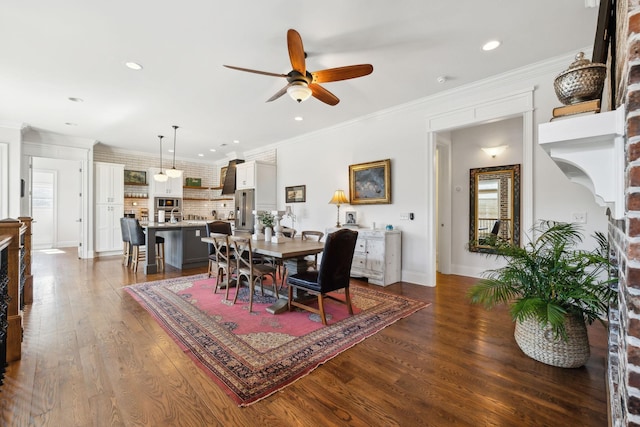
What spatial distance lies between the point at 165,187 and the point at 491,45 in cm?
811

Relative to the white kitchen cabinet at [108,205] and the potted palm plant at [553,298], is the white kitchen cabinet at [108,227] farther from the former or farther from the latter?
the potted palm plant at [553,298]

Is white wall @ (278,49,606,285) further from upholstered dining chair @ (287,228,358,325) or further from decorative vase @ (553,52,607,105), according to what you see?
decorative vase @ (553,52,607,105)

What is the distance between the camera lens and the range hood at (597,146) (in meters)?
0.99

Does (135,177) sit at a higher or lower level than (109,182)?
higher

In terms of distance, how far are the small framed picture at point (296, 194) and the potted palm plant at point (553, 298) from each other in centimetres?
445

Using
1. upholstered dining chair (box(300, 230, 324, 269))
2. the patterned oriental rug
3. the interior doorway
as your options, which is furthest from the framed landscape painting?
upholstered dining chair (box(300, 230, 324, 269))

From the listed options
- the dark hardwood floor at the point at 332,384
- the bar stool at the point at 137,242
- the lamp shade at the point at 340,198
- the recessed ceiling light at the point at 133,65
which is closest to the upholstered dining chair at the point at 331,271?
the dark hardwood floor at the point at 332,384

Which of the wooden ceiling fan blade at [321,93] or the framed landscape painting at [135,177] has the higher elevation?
the wooden ceiling fan blade at [321,93]

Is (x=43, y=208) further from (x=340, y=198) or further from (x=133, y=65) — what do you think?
(x=340, y=198)

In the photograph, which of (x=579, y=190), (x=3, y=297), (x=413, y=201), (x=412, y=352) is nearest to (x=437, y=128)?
(x=413, y=201)

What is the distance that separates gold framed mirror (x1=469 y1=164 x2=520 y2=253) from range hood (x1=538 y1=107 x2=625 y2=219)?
12.5ft

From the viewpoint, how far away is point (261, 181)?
22.4ft

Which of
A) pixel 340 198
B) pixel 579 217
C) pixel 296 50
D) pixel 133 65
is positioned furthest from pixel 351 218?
pixel 133 65

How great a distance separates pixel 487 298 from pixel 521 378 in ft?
1.78
